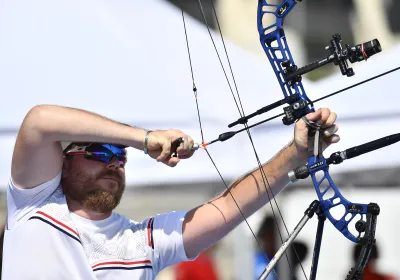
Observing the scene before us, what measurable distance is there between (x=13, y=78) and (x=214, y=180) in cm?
111

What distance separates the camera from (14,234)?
236 centimetres

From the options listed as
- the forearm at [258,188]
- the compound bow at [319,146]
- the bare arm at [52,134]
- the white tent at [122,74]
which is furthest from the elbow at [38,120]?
the white tent at [122,74]

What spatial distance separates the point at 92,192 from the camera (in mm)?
2451

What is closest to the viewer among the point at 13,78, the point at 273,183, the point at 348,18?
the point at 273,183

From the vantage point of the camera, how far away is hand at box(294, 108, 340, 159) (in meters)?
2.30

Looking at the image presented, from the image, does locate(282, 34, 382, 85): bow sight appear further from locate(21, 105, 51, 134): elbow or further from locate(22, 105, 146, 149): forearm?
locate(21, 105, 51, 134): elbow

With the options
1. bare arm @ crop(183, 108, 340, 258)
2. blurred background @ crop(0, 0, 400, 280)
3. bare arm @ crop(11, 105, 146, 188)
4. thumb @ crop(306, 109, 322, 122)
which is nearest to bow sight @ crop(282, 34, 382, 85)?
thumb @ crop(306, 109, 322, 122)

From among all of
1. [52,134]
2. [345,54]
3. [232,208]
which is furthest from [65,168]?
[345,54]

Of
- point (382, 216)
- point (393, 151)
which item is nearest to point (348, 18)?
point (382, 216)

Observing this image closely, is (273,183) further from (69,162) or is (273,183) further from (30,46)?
(30,46)

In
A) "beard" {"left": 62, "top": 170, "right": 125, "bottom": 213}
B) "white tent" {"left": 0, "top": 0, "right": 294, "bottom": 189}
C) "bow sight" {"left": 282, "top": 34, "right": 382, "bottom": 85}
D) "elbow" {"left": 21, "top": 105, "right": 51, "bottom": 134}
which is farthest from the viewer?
"white tent" {"left": 0, "top": 0, "right": 294, "bottom": 189}

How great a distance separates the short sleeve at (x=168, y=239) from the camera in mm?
2531

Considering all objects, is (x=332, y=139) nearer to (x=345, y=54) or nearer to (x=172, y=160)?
(x=345, y=54)

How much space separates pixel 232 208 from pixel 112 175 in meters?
0.37
